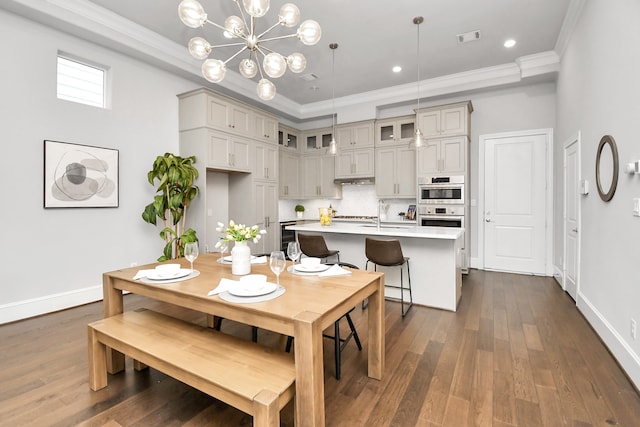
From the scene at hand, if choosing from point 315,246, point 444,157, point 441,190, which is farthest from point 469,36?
point 315,246

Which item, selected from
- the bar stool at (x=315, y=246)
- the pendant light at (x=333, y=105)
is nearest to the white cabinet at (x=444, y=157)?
the pendant light at (x=333, y=105)

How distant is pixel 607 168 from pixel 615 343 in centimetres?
144

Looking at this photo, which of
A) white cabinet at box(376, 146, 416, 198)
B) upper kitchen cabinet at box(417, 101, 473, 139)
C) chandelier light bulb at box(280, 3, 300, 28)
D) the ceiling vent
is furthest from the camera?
white cabinet at box(376, 146, 416, 198)

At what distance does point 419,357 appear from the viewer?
7.81 ft

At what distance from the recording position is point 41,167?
325 cm

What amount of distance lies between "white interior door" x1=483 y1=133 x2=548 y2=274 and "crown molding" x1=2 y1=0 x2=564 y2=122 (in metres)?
1.07

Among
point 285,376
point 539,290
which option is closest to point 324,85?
point 539,290

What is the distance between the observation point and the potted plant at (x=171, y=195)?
392 cm

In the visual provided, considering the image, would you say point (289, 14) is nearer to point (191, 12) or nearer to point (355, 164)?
point (191, 12)

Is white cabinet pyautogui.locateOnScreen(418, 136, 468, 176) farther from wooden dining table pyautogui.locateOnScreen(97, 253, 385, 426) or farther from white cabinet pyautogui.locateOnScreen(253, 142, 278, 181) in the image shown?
wooden dining table pyautogui.locateOnScreen(97, 253, 385, 426)

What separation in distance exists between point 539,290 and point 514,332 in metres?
1.74

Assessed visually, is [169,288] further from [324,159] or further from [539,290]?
[324,159]

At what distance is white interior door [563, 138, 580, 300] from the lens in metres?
3.58

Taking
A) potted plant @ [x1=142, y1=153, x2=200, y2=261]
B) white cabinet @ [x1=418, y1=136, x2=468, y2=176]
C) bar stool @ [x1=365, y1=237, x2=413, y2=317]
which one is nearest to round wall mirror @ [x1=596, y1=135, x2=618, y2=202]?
bar stool @ [x1=365, y1=237, x2=413, y2=317]
